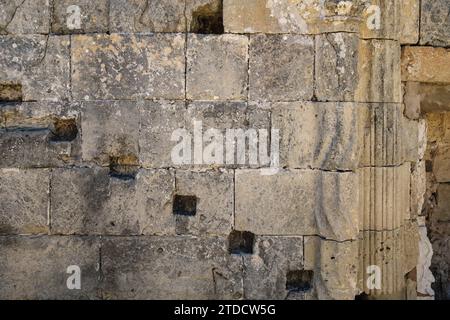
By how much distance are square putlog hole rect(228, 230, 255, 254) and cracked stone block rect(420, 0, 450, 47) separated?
2595 millimetres

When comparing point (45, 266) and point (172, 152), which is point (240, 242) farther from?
point (45, 266)

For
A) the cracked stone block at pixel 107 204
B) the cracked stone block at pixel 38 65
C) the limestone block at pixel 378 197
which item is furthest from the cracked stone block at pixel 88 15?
→ the limestone block at pixel 378 197

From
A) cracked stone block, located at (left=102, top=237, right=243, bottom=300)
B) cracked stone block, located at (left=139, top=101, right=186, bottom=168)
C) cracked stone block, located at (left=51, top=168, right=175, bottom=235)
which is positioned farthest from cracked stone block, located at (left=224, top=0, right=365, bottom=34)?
cracked stone block, located at (left=102, top=237, right=243, bottom=300)

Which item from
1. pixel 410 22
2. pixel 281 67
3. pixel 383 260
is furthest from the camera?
pixel 410 22


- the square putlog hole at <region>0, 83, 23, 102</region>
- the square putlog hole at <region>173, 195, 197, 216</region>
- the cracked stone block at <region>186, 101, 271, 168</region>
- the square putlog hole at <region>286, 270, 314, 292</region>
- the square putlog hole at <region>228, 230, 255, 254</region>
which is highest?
the square putlog hole at <region>0, 83, 23, 102</region>

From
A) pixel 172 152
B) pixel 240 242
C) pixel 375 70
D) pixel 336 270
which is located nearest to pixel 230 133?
pixel 172 152

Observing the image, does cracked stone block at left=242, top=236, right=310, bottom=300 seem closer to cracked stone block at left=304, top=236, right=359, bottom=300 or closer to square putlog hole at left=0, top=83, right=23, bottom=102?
cracked stone block at left=304, top=236, right=359, bottom=300

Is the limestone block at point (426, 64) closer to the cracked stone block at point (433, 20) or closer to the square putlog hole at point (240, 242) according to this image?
the cracked stone block at point (433, 20)

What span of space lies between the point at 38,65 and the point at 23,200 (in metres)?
1.28

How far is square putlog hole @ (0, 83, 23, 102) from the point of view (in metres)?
4.38

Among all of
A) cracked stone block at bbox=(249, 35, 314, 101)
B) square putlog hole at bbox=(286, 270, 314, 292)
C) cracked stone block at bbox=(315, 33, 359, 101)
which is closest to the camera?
cracked stone block at bbox=(315, 33, 359, 101)

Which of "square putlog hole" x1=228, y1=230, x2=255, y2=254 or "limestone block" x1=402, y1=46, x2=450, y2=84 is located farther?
"limestone block" x1=402, y1=46, x2=450, y2=84

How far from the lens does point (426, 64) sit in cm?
463

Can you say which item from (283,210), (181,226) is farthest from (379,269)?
(181,226)
